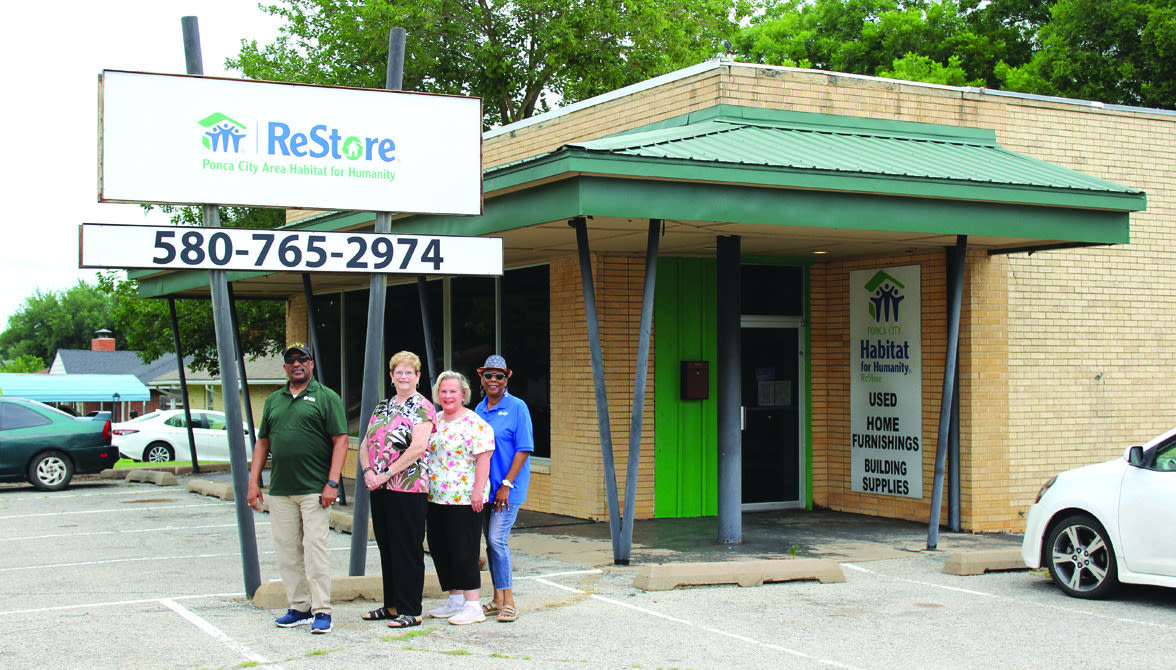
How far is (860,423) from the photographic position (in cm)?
1357

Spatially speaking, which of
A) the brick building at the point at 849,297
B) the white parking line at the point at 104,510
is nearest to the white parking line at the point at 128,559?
the brick building at the point at 849,297

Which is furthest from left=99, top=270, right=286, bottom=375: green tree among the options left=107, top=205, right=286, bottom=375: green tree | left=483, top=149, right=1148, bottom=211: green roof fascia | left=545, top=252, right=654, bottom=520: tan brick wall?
left=483, top=149, right=1148, bottom=211: green roof fascia

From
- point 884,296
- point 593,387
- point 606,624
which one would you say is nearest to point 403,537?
point 606,624

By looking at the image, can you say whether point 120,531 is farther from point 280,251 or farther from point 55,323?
point 55,323

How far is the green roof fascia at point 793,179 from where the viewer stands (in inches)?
363

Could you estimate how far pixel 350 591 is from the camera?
8406 millimetres

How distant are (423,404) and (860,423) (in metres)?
7.37

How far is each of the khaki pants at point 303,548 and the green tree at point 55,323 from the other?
298 ft

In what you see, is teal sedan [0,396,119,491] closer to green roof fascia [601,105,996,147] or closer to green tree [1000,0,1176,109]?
green roof fascia [601,105,996,147]

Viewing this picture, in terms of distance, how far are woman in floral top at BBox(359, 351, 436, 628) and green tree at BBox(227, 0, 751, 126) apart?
25043 millimetres

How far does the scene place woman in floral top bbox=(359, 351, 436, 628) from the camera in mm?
7410

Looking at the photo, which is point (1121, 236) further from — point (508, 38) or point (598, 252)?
point (508, 38)

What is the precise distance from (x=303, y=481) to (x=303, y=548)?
48 cm

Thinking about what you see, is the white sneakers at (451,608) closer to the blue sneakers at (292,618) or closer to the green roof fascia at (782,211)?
the blue sneakers at (292,618)
